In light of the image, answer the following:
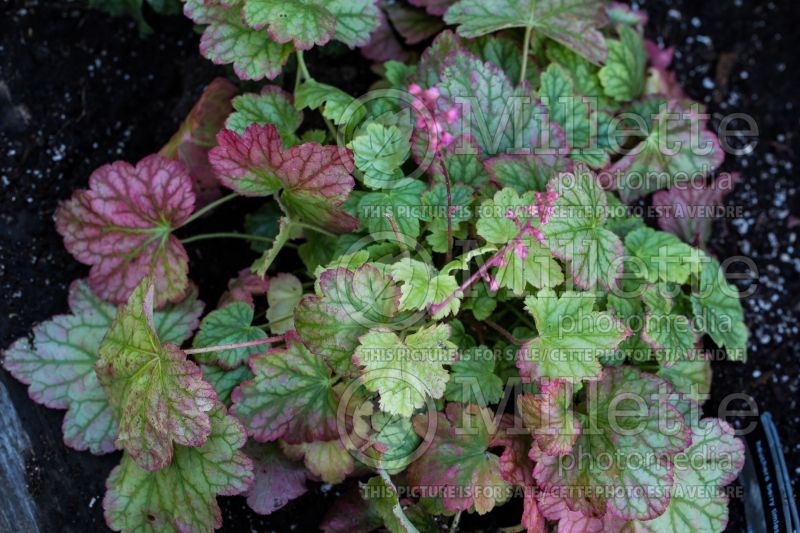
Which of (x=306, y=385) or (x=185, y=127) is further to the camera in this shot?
(x=185, y=127)

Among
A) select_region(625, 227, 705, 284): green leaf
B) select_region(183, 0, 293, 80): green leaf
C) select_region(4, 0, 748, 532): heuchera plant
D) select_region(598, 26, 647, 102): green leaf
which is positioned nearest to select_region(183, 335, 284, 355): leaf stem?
select_region(4, 0, 748, 532): heuchera plant

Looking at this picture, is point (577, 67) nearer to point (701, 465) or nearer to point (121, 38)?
point (701, 465)

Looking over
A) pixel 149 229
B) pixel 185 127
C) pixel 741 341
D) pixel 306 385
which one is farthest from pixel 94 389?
pixel 741 341

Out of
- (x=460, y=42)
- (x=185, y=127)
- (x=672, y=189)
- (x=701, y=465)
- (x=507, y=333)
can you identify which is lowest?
(x=701, y=465)

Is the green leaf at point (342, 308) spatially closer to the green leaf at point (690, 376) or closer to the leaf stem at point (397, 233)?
the leaf stem at point (397, 233)

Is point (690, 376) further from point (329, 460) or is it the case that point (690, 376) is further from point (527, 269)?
point (329, 460)

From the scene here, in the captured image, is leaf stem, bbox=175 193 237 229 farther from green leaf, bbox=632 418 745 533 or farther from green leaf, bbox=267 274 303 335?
green leaf, bbox=632 418 745 533

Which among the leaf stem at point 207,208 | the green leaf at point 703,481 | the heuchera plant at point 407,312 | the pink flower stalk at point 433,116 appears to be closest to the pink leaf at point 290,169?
the heuchera plant at point 407,312
